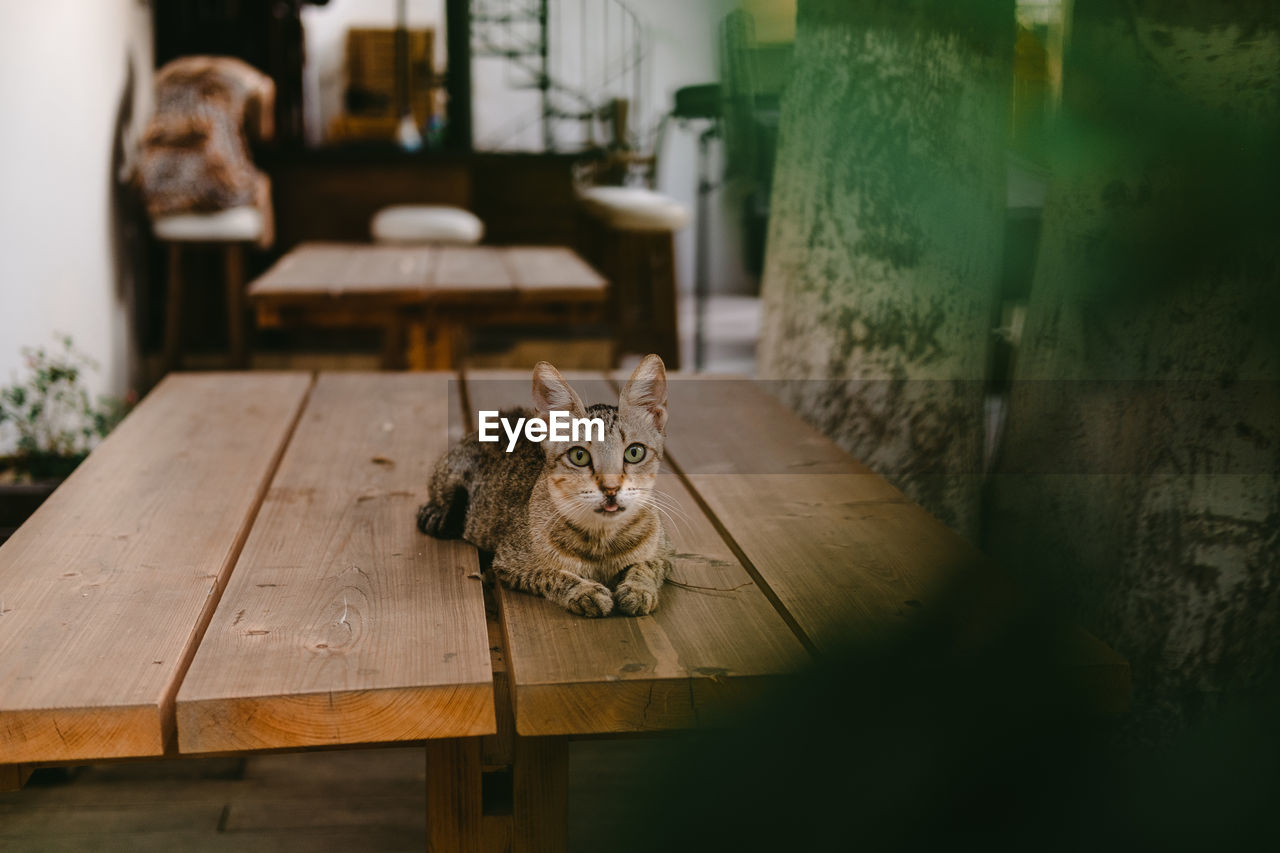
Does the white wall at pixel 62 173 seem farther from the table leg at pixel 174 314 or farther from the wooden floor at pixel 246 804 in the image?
the wooden floor at pixel 246 804

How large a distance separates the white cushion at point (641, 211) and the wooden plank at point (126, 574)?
2563 millimetres

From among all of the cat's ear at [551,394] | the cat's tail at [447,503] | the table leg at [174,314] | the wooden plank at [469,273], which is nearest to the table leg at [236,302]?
the table leg at [174,314]

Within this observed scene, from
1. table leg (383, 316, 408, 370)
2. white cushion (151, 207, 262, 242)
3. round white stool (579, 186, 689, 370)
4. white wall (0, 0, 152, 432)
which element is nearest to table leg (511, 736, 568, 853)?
table leg (383, 316, 408, 370)

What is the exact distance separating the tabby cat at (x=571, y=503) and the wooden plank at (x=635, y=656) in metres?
0.02

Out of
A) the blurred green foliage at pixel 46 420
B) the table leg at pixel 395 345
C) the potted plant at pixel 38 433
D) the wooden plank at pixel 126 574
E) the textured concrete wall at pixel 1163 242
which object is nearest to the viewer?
the textured concrete wall at pixel 1163 242

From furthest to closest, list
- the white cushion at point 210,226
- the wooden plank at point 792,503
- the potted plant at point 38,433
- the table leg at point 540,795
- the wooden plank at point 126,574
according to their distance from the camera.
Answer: the white cushion at point 210,226 < the potted plant at point 38,433 < the table leg at point 540,795 < the wooden plank at point 792,503 < the wooden plank at point 126,574

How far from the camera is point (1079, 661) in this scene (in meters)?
0.21

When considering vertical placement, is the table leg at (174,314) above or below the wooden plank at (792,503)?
below

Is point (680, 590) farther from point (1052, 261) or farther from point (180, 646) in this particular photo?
point (1052, 261)

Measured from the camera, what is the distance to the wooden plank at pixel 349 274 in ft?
9.00

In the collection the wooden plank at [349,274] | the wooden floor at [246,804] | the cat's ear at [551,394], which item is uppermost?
the cat's ear at [551,394]

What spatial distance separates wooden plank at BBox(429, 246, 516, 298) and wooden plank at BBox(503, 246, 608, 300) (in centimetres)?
3

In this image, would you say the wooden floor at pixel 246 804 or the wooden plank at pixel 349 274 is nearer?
the wooden floor at pixel 246 804

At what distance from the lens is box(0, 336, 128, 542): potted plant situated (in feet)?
6.57
